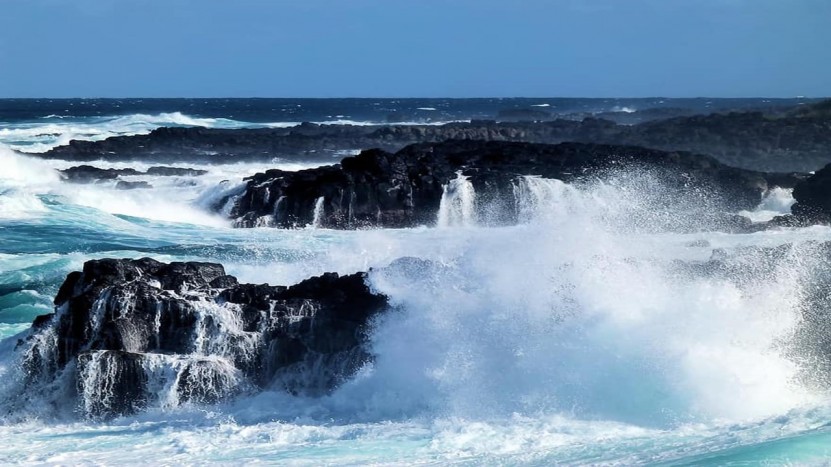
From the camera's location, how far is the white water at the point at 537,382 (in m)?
8.53

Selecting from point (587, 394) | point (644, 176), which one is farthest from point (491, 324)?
point (644, 176)

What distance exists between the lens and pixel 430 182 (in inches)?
914

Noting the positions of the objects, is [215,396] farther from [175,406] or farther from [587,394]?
[587,394]

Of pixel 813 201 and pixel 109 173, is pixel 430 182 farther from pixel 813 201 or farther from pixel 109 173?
pixel 109 173

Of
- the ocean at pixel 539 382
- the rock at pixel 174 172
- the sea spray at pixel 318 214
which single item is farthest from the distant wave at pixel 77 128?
the ocean at pixel 539 382

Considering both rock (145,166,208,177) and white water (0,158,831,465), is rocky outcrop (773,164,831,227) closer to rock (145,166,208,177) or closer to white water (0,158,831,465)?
white water (0,158,831,465)

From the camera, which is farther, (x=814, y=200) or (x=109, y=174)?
(x=109, y=174)

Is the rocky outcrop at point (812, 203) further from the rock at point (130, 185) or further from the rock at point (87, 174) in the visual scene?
the rock at point (87, 174)

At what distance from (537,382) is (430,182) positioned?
1368 centimetres

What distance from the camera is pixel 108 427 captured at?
31.1 ft

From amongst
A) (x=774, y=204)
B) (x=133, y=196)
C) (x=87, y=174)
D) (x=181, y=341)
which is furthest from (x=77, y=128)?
(x=181, y=341)

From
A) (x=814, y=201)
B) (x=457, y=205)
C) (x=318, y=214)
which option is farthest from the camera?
(x=457, y=205)

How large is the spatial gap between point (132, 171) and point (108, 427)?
76.6 ft

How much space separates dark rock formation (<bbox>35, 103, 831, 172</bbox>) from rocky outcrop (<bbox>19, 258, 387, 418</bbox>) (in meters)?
27.2
